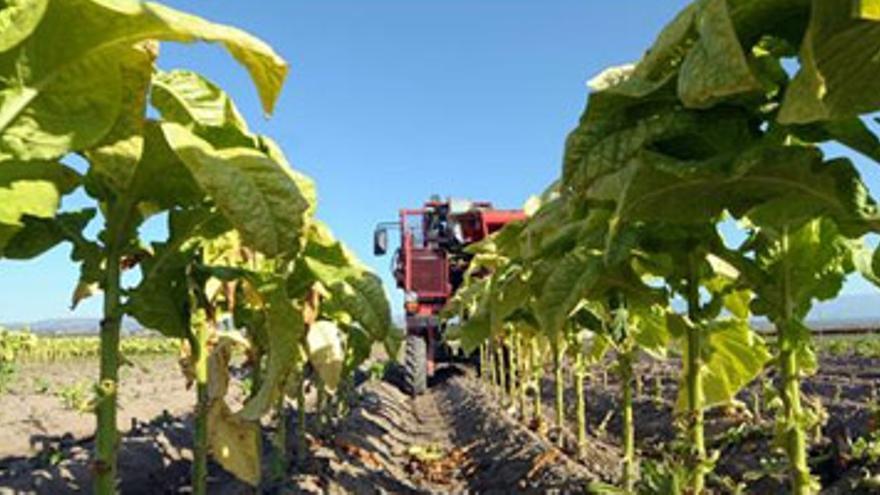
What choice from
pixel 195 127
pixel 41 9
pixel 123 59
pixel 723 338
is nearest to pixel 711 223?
pixel 723 338

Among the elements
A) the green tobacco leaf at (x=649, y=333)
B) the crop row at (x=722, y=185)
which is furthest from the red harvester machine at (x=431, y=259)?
the crop row at (x=722, y=185)

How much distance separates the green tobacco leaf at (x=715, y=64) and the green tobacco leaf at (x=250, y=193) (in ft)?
2.53

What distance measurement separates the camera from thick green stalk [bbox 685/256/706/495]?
2984 mm

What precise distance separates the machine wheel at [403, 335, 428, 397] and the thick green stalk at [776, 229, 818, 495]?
1086 cm

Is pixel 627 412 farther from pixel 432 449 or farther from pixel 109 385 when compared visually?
pixel 432 449

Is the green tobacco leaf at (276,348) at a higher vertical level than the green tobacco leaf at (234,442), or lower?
higher

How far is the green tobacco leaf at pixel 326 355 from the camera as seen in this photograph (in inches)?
121

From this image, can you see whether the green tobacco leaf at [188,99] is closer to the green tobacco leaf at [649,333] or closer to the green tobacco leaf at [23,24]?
the green tobacco leaf at [23,24]

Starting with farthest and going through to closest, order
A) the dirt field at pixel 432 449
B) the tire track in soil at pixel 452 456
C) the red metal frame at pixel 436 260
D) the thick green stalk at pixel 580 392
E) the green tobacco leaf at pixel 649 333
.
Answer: the red metal frame at pixel 436 260, the thick green stalk at pixel 580 392, the tire track in soil at pixel 452 456, the dirt field at pixel 432 449, the green tobacco leaf at pixel 649 333

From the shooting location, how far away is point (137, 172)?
7.22 feet

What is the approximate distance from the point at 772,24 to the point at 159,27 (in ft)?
3.93

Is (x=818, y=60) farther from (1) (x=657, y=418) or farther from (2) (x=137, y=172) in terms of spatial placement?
(1) (x=657, y=418)

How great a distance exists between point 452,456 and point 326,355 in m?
5.10

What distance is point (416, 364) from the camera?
13.6m
